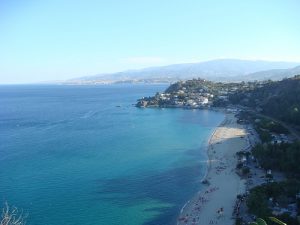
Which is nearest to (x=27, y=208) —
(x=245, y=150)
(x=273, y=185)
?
(x=273, y=185)

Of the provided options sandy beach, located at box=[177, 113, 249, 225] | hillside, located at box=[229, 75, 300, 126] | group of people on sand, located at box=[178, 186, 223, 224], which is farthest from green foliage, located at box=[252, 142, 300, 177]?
hillside, located at box=[229, 75, 300, 126]

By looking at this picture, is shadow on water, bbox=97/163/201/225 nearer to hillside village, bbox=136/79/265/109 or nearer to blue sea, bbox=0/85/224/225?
blue sea, bbox=0/85/224/225

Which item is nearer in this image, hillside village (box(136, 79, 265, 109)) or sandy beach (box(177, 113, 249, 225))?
sandy beach (box(177, 113, 249, 225))

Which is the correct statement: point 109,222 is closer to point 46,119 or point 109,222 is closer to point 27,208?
point 27,208

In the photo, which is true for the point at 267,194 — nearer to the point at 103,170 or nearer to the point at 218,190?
the point at 218,190

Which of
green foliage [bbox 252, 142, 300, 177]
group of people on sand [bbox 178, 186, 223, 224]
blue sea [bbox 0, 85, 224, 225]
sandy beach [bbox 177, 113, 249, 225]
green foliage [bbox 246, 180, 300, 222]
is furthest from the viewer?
green foliage [bbox 252, 142, 300, 177]

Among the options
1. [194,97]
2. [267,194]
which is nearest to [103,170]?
[267,194]
